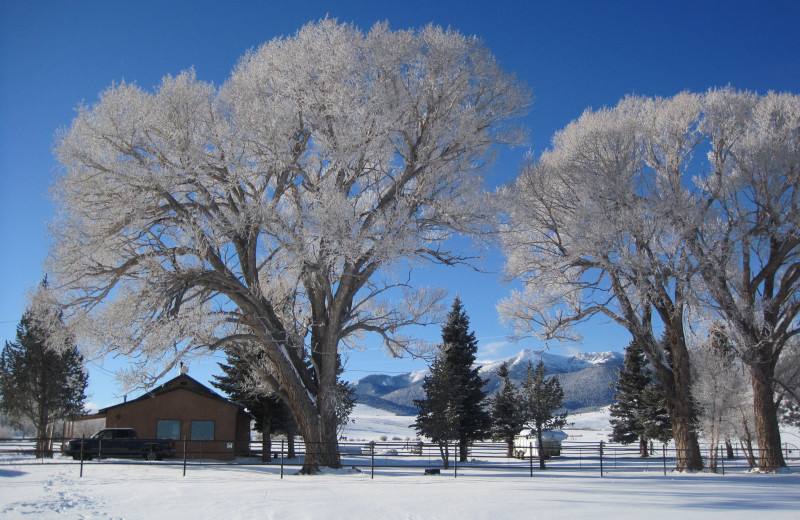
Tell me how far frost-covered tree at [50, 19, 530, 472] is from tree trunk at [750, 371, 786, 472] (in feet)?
40.2

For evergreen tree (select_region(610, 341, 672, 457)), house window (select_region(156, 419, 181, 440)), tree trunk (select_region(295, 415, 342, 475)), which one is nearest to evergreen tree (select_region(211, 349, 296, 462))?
house window (select_region(156, 419, 181, 440))

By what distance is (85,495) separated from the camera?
384 inches

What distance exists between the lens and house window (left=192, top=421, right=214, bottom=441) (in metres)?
30.5

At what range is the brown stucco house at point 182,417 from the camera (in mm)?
29891

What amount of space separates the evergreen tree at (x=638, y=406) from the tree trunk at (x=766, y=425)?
60.8 feet

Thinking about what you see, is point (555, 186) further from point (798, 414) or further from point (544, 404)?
point (798, 414)

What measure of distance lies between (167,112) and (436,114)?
7016 millimetres

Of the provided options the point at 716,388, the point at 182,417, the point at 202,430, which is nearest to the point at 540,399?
the point at 716,388

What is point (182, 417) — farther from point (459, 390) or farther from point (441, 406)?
point (459, 390)

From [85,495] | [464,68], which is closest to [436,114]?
[464,68]

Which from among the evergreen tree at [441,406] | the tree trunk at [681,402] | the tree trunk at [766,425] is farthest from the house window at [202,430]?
the tree trunk at [766,425]

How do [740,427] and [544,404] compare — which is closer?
[740,427]

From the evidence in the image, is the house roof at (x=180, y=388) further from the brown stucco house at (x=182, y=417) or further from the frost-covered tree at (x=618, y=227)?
the frost-covered tree at (x=618, y=227)

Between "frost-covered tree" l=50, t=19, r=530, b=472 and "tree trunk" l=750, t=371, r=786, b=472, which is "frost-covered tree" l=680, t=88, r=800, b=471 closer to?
"tree trunk" l=750, t=371, r=786, b=472
